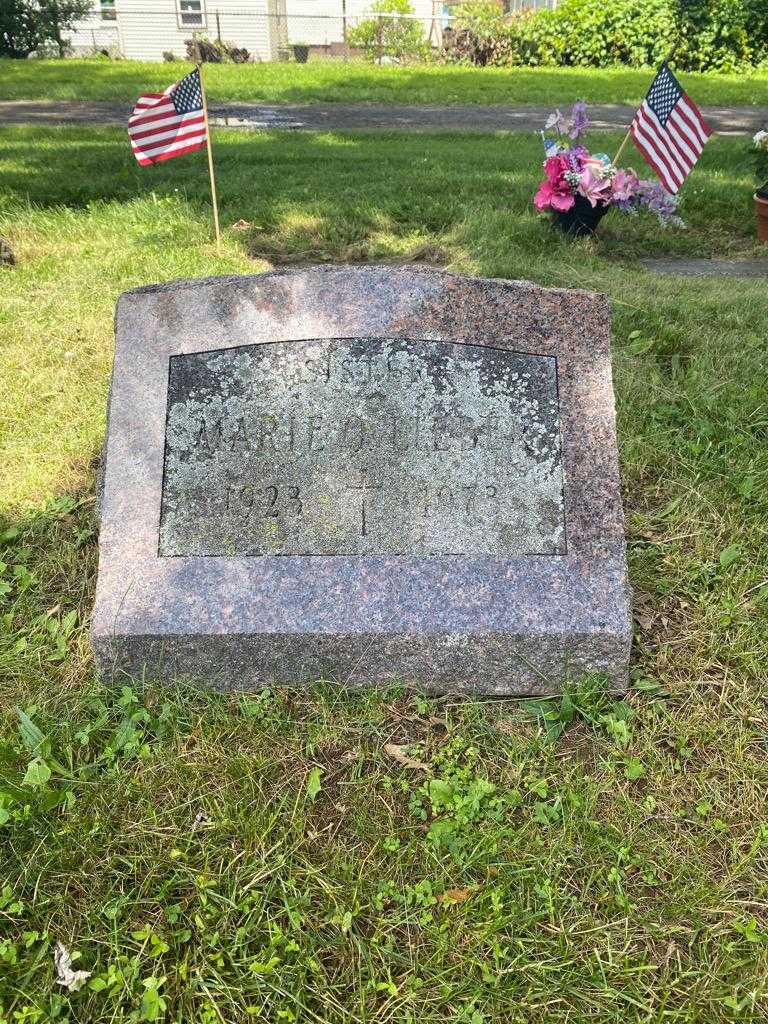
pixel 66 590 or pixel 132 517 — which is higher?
pixel 132 517

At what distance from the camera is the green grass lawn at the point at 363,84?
46.1 feet

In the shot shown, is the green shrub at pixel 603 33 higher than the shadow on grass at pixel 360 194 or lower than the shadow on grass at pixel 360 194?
higher

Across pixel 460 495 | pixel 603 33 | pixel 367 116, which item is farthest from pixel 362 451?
pixel 603 33

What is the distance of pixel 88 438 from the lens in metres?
3.70

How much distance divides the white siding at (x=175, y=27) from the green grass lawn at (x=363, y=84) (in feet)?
36.6

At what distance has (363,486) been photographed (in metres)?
2.44

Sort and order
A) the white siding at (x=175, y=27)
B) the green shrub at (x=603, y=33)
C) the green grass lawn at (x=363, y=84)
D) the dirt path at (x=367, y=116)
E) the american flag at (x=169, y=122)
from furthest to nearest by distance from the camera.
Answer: the white siding at (x=175, y=27), the green shrub at (x=603, y=33), the green grass lawn at (x=363, y=84), the dirt path at (x=367, y=116), the american flag at (x=169, y=122)

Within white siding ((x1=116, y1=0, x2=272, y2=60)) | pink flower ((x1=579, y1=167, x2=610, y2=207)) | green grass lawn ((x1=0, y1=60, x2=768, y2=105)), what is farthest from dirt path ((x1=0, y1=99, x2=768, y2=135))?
white siding ((x1=116, y1=0, x2=272, y2=60))

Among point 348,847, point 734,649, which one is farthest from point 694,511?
point 348,847

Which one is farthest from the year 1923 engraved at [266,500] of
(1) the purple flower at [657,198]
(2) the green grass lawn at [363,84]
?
(2) the green grass lawn at [363,84]

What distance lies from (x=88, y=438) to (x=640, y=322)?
9.59ft

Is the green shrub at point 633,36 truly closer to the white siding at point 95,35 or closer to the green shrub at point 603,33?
the green shrub at point 603,33

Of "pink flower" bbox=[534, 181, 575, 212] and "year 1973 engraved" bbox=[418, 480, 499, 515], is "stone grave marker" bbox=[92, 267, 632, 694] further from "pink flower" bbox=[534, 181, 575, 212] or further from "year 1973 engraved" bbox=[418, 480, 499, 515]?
"pink flower" bbox=[534, 181, 575, 212]

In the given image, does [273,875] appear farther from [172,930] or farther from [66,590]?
[66,590]
